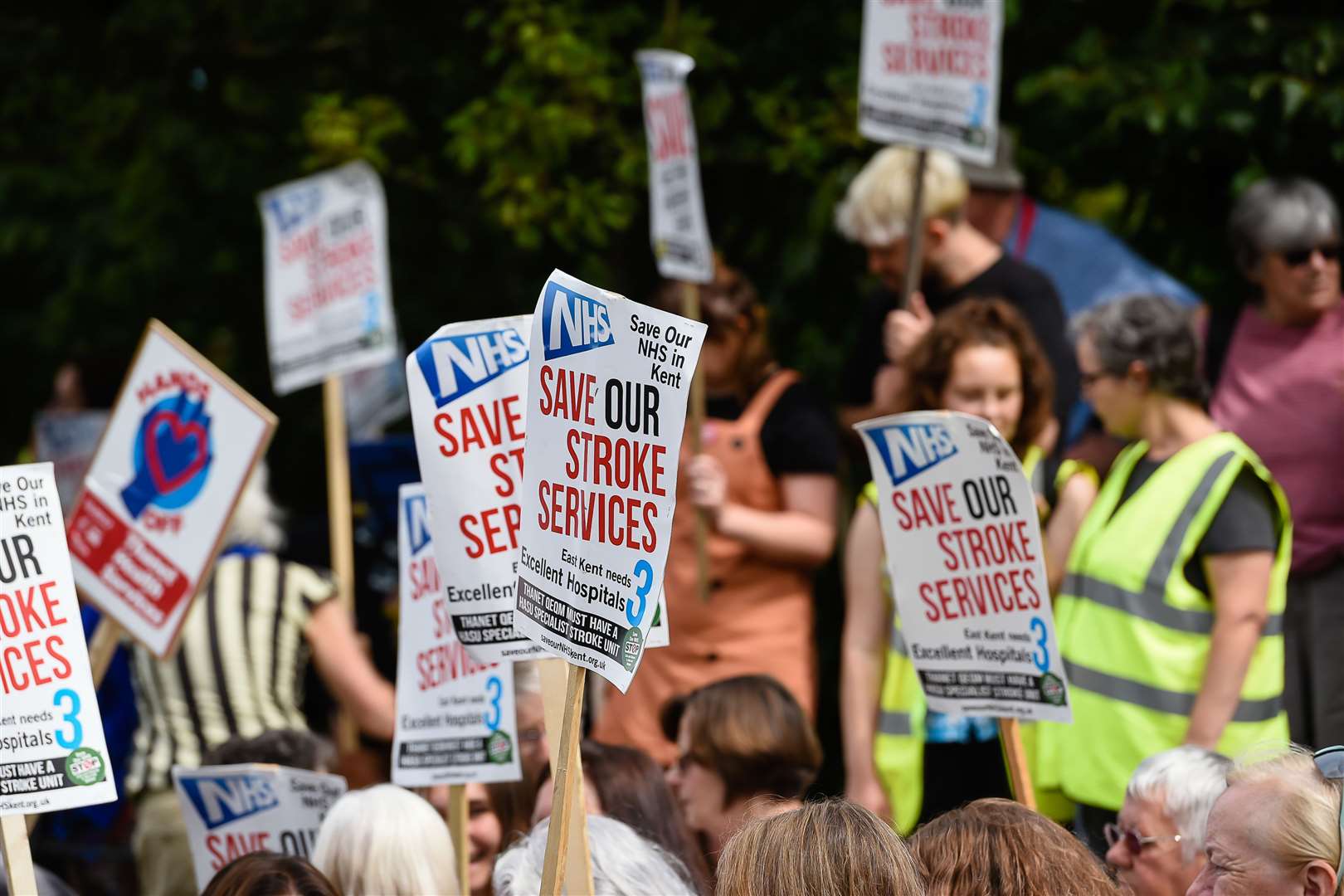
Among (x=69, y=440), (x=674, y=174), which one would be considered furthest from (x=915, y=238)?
(x=69, y=440)

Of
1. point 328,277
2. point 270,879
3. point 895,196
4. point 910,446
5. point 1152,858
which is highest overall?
point 895,196

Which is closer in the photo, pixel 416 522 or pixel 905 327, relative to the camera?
pixel 416 522

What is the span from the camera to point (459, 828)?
3.91 metres

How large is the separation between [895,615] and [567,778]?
1787mm

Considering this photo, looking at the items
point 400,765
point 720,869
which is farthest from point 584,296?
point 400,765

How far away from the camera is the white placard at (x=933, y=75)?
5492 millimetres

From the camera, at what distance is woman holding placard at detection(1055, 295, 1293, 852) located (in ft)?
14.2

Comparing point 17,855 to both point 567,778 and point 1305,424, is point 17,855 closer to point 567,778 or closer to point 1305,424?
point 567,778

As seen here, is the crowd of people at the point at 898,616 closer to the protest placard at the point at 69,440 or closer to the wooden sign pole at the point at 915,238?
the wooden sign pole at the point at 915,238

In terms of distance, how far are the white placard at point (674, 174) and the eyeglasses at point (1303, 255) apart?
158 cm

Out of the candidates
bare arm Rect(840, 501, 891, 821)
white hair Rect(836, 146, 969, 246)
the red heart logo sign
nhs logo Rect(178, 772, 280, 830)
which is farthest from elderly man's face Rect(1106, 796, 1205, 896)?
the red heart logo sign

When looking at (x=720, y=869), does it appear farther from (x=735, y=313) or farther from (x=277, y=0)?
(x=277, y=0)

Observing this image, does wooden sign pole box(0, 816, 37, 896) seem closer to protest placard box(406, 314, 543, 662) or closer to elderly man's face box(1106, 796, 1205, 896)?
protest placard box(406, 314, 543, 662)

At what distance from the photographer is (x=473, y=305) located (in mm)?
7559
